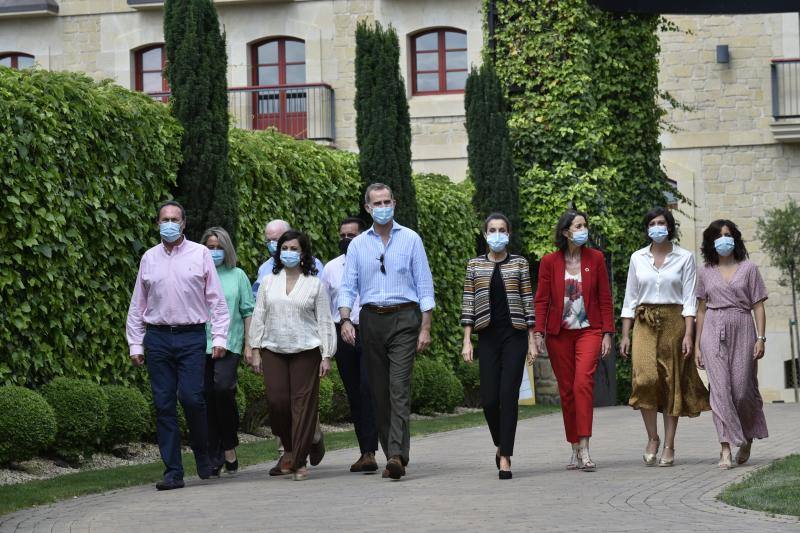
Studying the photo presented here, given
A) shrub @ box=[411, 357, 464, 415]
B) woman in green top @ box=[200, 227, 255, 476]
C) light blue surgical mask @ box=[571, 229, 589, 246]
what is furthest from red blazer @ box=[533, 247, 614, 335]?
shrub @ box=[411, 357, 464, 415]

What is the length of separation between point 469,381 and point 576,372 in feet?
37.1

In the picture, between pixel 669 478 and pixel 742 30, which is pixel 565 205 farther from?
pixel 669 478

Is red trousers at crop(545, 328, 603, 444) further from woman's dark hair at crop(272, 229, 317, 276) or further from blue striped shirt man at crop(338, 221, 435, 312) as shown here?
woman's dark hair at crop(272, 229, 317, 276)

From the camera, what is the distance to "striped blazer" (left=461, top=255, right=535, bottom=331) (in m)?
10.9

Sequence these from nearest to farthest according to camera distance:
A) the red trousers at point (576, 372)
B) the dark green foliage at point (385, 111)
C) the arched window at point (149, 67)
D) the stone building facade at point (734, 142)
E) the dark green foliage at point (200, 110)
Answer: the red trousers at point (576, 372) → the dark green foliage at point (200, 110) → the dark green foliage at point (385, 111) → the stone building facade at point (734, 142) → the arched window at point (149, 67)

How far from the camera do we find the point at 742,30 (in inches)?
1216

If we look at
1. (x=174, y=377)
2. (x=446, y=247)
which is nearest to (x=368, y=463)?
(x=174, y=377)

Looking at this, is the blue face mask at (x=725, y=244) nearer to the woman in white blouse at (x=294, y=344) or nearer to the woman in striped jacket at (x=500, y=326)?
the woman in striped jacket at (x=500, y=326)

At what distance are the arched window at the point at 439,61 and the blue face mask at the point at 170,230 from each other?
19.8 metres

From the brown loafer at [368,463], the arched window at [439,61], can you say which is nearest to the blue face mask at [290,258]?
the brown loafer at [368,463]

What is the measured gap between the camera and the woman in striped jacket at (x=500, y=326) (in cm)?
1085

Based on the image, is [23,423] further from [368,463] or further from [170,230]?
[368,463]

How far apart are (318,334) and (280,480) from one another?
1115 millimetres

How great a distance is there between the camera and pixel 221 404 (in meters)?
11.2
